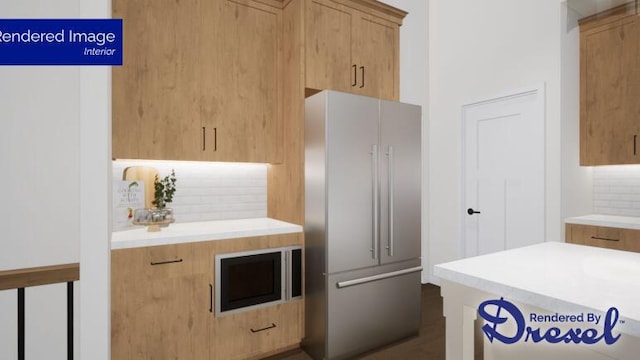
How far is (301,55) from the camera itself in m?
2.54

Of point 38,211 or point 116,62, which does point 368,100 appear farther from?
point 38,211

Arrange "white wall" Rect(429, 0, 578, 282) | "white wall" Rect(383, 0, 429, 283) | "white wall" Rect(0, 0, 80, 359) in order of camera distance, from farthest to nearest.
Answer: "white wall" Rect(383, 0, 429, 283)
"white wall" Rect(429, 0, 578, 282)
"white wall" Rect(0, 0, 80, 359)

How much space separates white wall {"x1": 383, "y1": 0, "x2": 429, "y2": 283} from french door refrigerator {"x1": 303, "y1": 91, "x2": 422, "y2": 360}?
143cm

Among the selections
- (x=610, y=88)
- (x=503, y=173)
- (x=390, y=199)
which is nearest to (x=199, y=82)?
(x=390, y=199)

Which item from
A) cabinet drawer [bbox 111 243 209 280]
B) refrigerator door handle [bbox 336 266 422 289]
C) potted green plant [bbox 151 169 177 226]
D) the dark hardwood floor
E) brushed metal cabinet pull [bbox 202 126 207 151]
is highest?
brushed metal cabinet pull [bbox 202 126 207 151]

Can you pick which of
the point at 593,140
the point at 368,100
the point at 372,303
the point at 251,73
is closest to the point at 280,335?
the point at 372,303

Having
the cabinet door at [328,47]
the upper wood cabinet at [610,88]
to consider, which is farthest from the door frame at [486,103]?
the cabinet door at [328,47]

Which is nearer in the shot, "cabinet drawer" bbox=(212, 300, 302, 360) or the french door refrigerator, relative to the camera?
"cabinet drawer" bbox=(212, 300, 302, 360)

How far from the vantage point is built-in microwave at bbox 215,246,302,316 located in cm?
219

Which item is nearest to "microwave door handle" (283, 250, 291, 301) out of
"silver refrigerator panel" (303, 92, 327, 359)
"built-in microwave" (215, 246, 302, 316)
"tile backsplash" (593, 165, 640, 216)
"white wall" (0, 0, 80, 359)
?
"built-in microwave" (215, 246, 302, 316)

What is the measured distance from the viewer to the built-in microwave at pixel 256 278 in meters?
2.19

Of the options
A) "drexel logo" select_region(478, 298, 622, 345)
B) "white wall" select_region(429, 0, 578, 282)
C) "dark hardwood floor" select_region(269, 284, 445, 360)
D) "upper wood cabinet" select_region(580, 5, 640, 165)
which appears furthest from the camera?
"white wall" select_region(429, 0, 578, 282)

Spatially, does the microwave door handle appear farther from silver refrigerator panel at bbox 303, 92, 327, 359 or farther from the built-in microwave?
silver refrigerator panel at bbox 303, 92, 327, 359

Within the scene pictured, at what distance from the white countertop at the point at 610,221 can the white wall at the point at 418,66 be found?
164 cm
